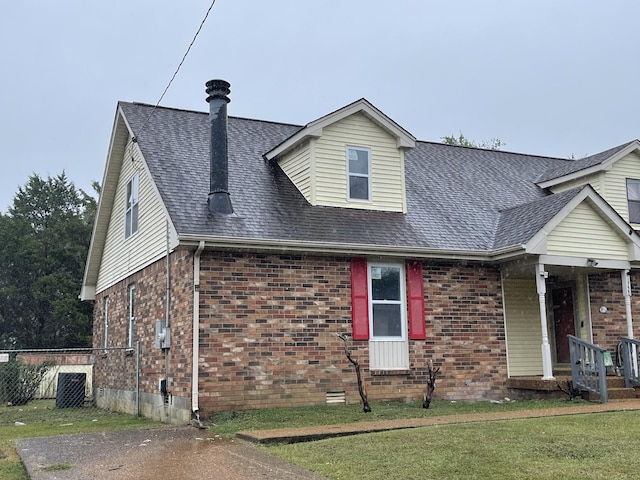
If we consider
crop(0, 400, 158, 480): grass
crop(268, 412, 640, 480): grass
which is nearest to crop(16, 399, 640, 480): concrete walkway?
crop(0, 400, 158, 480): grass

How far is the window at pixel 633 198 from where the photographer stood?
17297mm

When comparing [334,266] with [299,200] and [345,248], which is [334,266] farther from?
[299,200]

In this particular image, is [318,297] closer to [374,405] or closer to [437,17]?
[374,405]

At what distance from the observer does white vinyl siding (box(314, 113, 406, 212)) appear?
14406 mm

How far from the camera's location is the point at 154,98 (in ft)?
49.7

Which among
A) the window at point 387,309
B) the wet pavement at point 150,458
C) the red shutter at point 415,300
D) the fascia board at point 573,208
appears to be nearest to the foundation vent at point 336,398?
the window at point 387,309

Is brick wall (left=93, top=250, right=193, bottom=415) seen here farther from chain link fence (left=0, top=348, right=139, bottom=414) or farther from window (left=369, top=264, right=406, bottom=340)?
window (left=369, top=264, right=406, bottom=340)

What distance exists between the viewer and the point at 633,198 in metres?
17.4

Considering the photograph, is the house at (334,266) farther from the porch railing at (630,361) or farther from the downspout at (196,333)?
the porch railing at (630,361)

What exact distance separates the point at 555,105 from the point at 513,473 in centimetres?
4666

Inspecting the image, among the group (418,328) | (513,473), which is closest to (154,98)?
(418,328)

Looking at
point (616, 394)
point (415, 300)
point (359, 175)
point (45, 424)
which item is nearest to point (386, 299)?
point (415, 300)

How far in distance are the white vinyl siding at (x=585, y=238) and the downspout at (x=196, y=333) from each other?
22.6 feet

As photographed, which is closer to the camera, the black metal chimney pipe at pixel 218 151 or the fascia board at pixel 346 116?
the black metal chimney pipe at pixel 218 151
